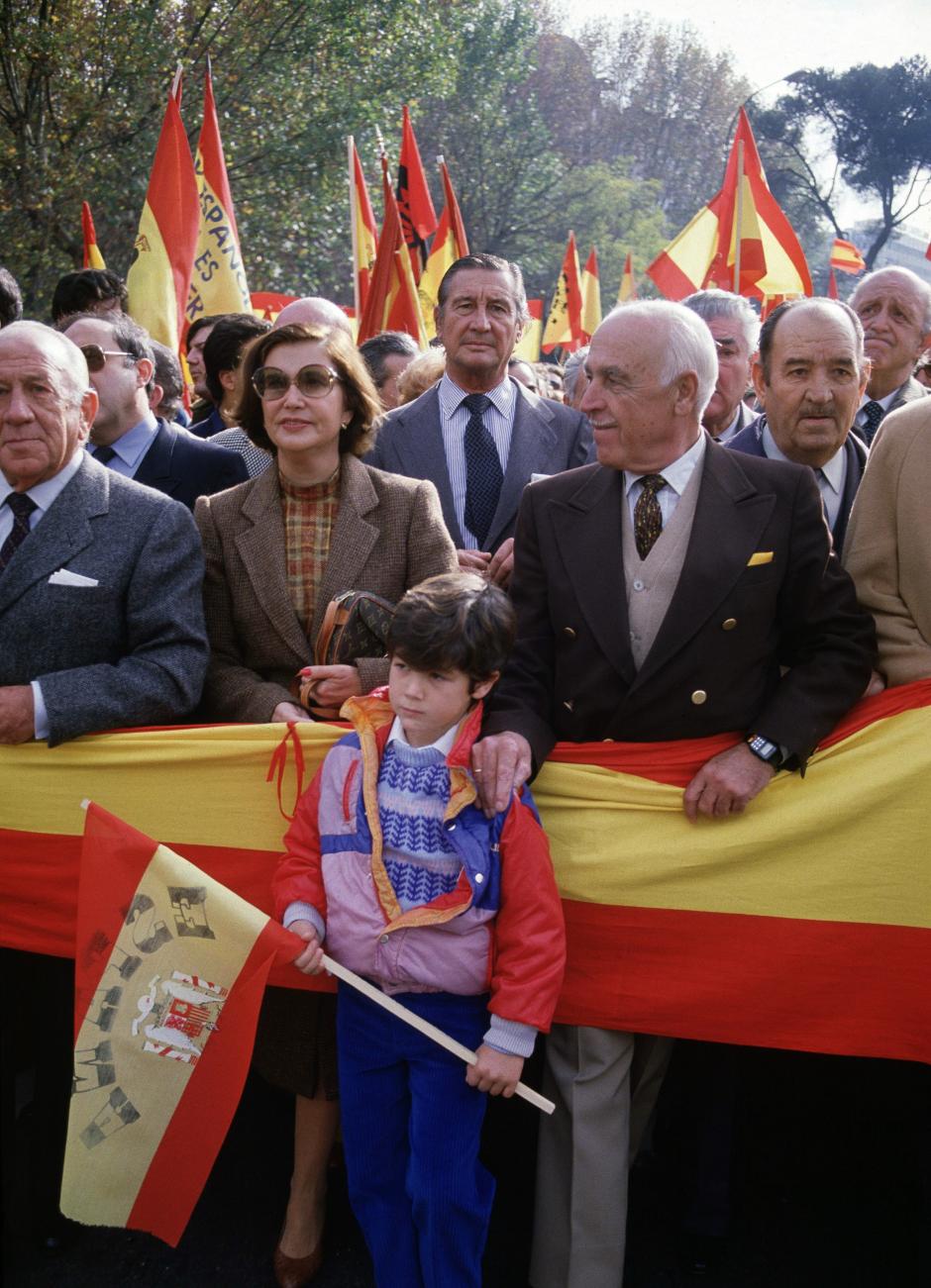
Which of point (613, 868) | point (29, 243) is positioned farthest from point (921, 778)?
point (29, 243)

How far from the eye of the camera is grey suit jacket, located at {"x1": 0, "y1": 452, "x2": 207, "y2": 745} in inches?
119

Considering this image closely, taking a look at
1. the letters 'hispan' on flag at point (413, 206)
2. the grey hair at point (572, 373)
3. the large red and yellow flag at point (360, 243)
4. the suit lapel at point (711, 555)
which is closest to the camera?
the suit lapel at point (711, 555)

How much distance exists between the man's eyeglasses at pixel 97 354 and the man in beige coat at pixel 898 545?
2.46 m

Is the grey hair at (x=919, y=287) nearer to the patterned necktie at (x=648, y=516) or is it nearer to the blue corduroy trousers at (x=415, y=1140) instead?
the patterned necktie at (x=648, y=516)

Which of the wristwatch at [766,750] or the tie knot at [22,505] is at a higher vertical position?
the tie knot at [22,505]

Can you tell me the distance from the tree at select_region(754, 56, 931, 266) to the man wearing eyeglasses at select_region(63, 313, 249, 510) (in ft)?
180

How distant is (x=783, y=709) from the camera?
2793mm

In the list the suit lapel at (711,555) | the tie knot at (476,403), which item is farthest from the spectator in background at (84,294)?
the suit lapel at (711,555)

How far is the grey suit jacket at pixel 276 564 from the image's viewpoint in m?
3.29

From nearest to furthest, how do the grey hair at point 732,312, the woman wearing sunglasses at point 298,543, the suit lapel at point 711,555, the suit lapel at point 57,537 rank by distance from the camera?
the suit lapel at point 711,555 → the suit lapel at point 57,537 → the woman wearing sunglasses at point 298,543 → the grey hair at point 732,312

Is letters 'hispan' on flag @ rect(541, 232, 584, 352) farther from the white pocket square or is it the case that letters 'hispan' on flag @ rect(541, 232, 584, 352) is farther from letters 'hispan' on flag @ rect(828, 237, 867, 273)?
the white pocket square

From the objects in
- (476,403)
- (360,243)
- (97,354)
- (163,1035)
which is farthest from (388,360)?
(163,1035)

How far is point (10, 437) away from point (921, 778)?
7.35 feet

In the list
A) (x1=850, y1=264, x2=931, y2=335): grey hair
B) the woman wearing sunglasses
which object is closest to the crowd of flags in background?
(x1=850, y1=264, x2=931, y2=335): grey hair
